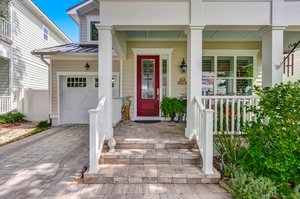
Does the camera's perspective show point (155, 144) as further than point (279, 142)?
Yes

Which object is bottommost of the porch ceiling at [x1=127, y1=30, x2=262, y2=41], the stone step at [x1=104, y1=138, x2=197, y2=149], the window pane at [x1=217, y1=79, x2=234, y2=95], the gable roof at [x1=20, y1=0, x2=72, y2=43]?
the stone step at [x1=104, y1=138, x2=197, y2=149]

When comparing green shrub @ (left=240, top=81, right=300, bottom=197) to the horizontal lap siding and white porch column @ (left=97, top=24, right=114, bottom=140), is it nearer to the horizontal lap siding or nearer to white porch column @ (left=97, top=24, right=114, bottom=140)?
white porch column @ (left=97, top=24, right=114, bottom=140)

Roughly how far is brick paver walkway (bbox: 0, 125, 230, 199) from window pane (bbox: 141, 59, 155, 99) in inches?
134

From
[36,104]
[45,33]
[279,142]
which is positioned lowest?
[279,142]

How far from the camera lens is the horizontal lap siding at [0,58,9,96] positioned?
1041 cm

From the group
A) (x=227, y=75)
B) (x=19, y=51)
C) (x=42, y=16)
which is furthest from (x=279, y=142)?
(x=42, y=16)

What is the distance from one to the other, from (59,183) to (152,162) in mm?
1639

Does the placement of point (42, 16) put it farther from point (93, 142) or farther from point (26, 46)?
point (93, 142)

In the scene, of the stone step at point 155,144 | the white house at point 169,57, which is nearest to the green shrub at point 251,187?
the white house at point 169,57

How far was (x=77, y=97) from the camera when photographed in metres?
9.30

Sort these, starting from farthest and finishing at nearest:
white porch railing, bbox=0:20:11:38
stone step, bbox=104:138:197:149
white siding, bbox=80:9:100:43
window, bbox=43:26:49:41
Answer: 1. window, bbox=43:26:49:41
2. white porch railing, bbox=0:20:11:38
3. white siding, bbox=80:9:100:43
4. stone step, bbox=104:138:197:149

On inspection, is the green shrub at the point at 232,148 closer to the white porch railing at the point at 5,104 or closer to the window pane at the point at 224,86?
the window pane at the point at 224,86

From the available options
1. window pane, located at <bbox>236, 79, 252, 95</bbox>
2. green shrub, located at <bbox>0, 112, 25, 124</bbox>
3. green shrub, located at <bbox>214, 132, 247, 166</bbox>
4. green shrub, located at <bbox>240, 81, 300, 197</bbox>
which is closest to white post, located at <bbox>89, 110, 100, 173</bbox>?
green shrub, located at <bbox>214, 132, 247, 166</bbox>

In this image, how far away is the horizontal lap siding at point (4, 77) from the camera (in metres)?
10.4
